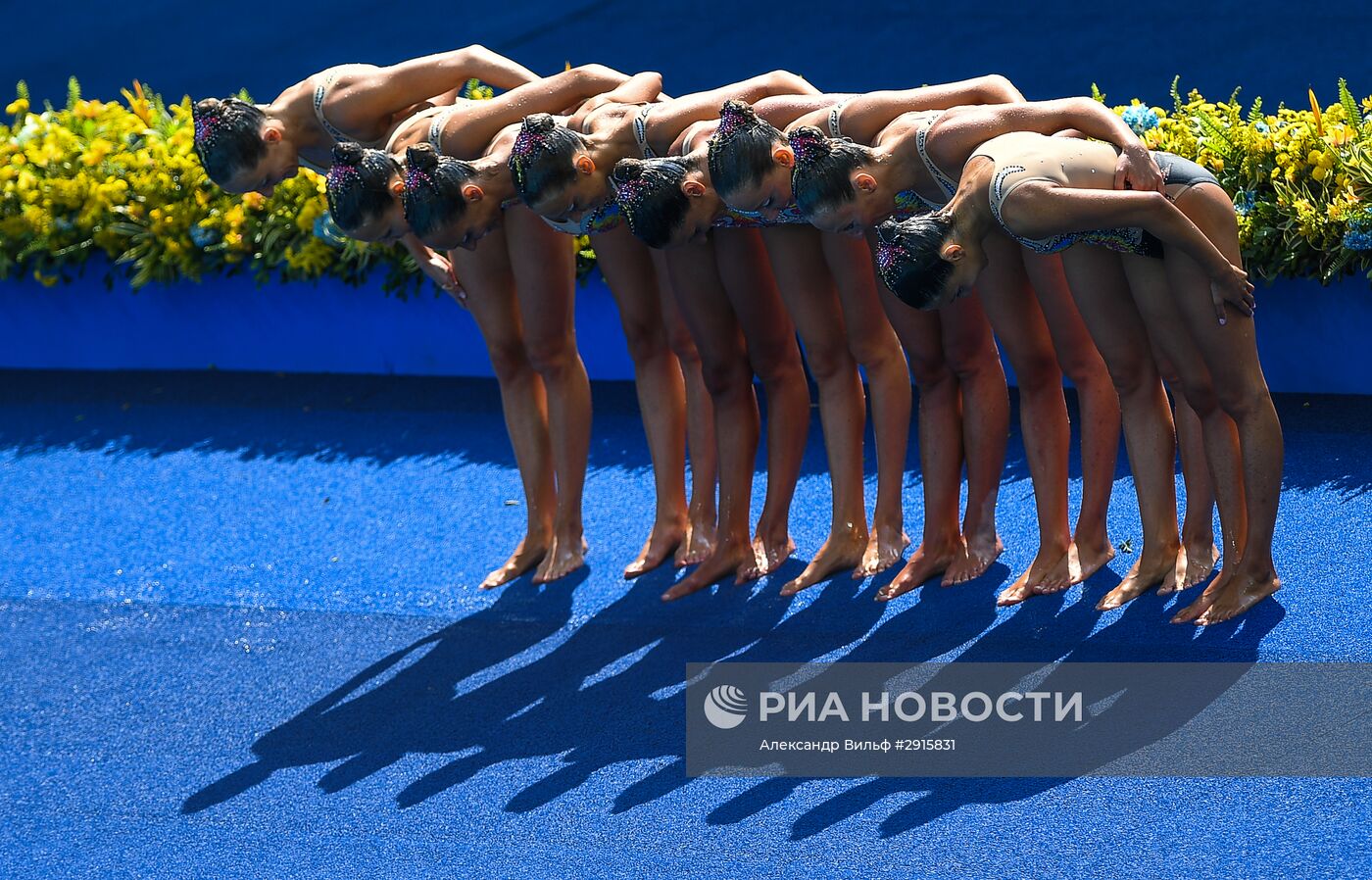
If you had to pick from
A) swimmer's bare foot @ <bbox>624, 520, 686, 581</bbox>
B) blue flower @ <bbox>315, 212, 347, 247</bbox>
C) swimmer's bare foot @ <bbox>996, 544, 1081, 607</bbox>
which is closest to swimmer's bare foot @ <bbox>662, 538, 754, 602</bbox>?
swimmer's bare foot @ <bbox>624, 520, 686, 581</bbox>

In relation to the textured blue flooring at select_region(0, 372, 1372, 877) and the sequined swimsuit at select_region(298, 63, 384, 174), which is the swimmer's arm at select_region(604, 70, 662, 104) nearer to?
the sequined swimsuit at select_region(298, 63, 384, 174)

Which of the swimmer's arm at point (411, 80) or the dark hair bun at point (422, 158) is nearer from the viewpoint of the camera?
the dark hair bun at point (422, 158)

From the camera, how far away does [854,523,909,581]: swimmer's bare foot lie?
5578 millimetres

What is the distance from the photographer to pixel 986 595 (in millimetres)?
5309

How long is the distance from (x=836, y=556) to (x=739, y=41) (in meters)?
5.95

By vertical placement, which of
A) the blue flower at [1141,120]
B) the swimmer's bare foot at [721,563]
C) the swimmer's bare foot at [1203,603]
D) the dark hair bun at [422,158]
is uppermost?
the dark hair bun at [422,158]

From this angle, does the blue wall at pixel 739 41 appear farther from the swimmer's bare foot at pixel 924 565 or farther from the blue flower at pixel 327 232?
the swimmer's bare foot at pixel 924 565

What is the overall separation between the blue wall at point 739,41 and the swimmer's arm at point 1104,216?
17.3ft

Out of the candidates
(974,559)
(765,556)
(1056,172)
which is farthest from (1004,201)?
(765,556)

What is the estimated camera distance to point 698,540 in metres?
5.95

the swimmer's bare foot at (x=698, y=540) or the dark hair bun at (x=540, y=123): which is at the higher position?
the dark hair bun at (x=540, y=123)

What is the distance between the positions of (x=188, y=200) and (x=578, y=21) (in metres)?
3.60

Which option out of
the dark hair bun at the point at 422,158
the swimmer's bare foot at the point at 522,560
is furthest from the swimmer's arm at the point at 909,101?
the swimmer's bare foot at the point at 522,560

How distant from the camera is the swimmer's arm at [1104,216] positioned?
436 cm
